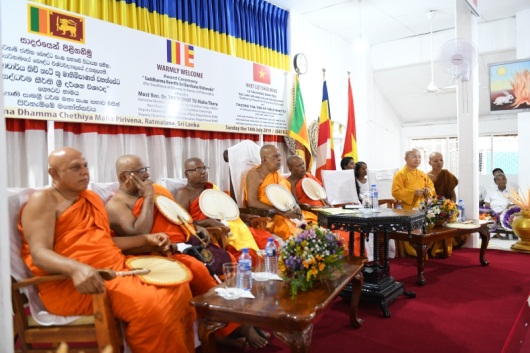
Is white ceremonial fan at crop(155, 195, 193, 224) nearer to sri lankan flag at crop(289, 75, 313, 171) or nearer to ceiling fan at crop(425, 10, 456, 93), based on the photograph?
sri lankan flag at crop(289, 75, 313, 171)

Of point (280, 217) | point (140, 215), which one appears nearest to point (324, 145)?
point (280, 217)

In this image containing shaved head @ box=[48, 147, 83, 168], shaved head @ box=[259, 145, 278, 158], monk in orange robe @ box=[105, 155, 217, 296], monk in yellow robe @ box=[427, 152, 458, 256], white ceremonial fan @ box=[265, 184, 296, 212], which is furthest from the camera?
monk in yellow robe @ box=[427, 152, 458, 256]

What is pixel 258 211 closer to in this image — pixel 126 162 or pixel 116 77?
pixel 126 162

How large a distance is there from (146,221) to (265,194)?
1.65m

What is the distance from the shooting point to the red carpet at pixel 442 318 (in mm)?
2541

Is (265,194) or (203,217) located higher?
(265,194)

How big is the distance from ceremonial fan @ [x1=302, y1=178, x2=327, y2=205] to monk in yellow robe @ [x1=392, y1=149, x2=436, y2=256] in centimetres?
103

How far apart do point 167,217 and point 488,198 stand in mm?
6111

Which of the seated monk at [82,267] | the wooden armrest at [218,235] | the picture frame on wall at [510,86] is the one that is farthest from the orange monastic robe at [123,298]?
the picture frame on wall at [510,86]

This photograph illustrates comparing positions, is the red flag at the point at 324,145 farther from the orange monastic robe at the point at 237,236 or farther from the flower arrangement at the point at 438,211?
the orange monastic robe at the point at 237,236

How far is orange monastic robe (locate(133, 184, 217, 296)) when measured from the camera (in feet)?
8.34

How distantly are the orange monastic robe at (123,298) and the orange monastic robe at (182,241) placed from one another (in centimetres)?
29

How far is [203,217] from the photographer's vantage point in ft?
11.3

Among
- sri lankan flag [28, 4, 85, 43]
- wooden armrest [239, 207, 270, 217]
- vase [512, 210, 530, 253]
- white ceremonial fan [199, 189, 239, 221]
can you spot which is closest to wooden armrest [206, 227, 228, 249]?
white ceremonial fan [199, 189, 239, 221]
